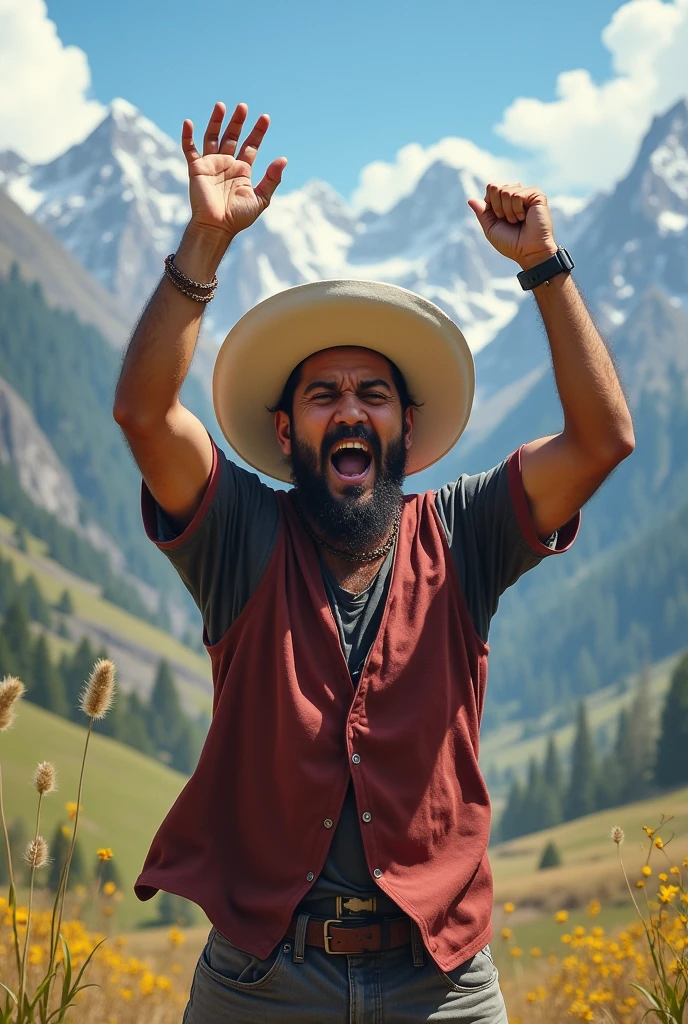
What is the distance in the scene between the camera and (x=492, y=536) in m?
4.25

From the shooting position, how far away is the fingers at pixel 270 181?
168 inches

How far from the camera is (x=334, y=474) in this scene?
14.3 ft

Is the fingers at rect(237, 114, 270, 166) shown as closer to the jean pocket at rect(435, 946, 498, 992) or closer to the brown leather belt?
the brown leather belt

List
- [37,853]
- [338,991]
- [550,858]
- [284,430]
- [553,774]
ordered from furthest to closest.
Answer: [553,774] → [550,858] → [284,430] → [37,853] → [338,991]

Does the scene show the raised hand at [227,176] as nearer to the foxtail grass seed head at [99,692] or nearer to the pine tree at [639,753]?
the foxtail grass seed head at [99,692]

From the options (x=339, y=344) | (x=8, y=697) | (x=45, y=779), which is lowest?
(x=45, y=779)

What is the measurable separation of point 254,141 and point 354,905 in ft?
8.94

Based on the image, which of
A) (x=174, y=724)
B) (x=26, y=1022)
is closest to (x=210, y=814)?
(x=26, y=1022)

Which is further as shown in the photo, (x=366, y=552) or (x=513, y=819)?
(x=513, y=819)

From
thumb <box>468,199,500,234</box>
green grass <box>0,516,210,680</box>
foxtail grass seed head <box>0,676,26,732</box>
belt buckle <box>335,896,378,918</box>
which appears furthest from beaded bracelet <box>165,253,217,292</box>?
green grass <box>0,516,210,680</box>

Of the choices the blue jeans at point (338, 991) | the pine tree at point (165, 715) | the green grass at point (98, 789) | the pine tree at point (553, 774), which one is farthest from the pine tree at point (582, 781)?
the blue jeans at point (338, 991)

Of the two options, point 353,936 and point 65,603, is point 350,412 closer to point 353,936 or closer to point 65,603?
point 353,936

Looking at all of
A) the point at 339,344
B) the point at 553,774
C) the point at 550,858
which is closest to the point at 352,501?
the point at 339,344

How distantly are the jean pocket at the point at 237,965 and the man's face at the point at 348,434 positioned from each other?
1.47m
